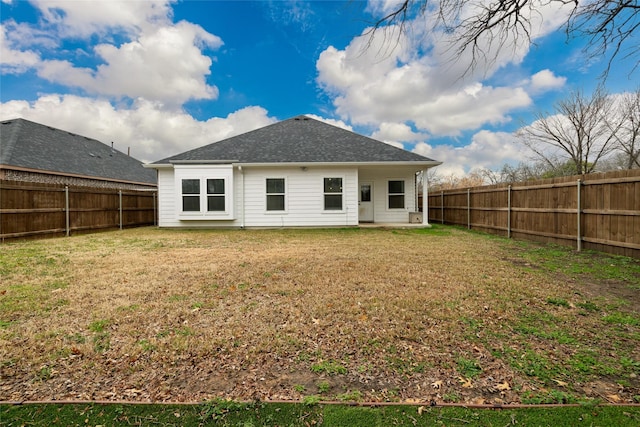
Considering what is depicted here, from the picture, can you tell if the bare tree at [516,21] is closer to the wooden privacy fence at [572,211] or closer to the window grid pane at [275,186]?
the wooden privacy fence at [572,211]

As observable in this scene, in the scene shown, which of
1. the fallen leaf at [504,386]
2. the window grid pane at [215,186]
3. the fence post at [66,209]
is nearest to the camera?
the fallen leaf at [504,386]

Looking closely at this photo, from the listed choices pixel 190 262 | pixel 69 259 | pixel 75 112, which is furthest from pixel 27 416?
pixel 75 112

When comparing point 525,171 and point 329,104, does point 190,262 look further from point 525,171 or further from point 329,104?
point 525,171

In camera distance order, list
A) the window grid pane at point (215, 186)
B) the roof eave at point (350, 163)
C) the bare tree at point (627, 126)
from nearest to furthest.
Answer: the roof eave at point (350, 163), the window grid pane at point (215, 186), the bare tree at point (627, 126)

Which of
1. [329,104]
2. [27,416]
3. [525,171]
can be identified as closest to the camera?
[27,416]

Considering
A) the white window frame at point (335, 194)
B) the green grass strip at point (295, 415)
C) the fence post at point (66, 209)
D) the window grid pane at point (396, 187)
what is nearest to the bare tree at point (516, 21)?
the green grass strip at point (295, 415)

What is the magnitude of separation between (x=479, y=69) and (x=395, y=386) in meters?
4.34

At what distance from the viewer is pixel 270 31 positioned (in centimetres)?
1207

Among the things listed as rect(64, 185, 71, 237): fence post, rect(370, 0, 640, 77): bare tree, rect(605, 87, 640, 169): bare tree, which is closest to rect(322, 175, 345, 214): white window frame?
rect(370, 0, 640, 77): bare tree

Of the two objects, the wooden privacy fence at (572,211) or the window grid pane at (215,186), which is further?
the window grid pane at (215,186)

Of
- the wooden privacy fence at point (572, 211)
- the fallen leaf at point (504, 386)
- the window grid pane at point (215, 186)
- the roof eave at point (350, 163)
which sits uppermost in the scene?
the roof eave at point (350, 163)

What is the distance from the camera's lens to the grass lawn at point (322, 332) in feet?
6.45

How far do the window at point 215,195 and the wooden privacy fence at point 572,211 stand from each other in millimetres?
10327

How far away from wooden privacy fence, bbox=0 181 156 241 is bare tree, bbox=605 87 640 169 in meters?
27.6
